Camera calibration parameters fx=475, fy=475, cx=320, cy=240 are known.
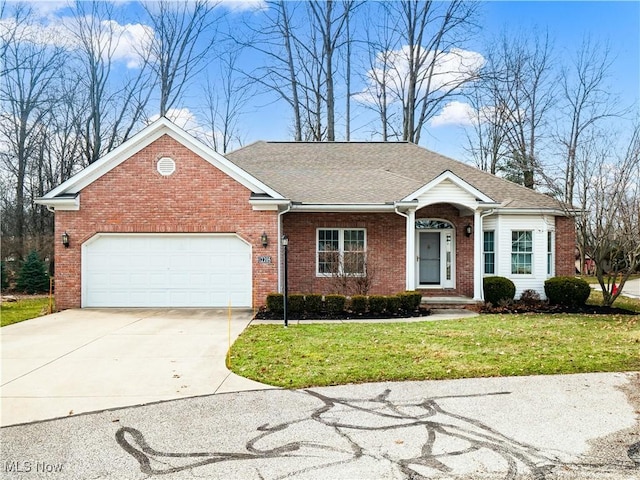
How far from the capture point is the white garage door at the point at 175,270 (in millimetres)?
13844

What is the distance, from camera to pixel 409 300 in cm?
1316

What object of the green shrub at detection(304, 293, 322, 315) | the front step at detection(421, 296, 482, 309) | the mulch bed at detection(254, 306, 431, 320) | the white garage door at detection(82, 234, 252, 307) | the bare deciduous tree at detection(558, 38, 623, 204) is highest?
the bare deciduous tree at detection(558, 38, 623, 204)

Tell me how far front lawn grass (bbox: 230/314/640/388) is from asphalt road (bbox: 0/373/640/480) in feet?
2.25

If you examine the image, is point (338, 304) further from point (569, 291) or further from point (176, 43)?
point (176, 43)

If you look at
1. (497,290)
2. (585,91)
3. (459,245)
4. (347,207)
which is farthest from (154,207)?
(585,91)

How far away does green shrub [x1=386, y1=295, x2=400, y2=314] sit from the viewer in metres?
13.0

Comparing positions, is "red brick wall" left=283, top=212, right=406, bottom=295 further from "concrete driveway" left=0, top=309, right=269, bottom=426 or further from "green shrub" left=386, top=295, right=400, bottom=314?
"concrete driveway" left=0, top=309, right=269, bottom=426

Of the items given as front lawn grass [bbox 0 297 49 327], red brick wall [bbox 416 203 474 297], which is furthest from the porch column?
front lawn grass [bbox 0 297 49 327]

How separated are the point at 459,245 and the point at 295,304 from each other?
6462 millimetres

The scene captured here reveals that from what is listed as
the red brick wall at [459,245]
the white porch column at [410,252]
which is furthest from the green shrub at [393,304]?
the red brick wall at [459,245]

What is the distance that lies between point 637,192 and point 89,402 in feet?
50.0

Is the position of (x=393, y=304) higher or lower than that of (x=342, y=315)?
higher

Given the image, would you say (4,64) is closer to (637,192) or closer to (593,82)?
(637,192)

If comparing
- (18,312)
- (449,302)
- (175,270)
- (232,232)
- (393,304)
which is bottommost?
(18,312)
